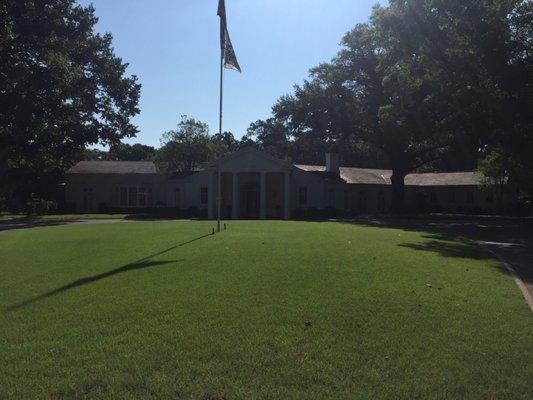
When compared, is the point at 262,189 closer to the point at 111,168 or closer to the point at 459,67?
the point at 111,168

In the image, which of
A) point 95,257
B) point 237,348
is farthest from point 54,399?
point 95,257

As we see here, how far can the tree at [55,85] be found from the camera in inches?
1385

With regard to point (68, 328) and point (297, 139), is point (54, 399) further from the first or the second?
point (297, 139)

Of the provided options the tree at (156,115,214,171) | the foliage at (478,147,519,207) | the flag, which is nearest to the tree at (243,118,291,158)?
the tree at (156,115,214,171)

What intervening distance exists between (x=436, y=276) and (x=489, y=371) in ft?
Answer: 19.5

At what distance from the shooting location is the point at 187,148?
209 feet

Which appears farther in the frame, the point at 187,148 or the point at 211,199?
the point at 187,148

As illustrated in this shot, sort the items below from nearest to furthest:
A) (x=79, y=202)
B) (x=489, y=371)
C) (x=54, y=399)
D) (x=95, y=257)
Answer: (x=54, y=399)
(x=489, y=371)
(x=95, y=257)
(x=79, y=202)

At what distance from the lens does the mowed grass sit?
5.14 metres

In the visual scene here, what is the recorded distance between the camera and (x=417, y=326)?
7.09 m

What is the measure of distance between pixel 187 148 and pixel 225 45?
41785mm

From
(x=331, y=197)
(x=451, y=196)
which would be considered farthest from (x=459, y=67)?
(x=451, y=196)

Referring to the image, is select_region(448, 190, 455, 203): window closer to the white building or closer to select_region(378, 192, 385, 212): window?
the white building

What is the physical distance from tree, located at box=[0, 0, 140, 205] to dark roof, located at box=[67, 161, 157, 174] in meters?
7.39
